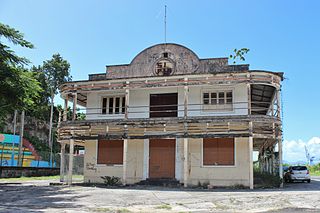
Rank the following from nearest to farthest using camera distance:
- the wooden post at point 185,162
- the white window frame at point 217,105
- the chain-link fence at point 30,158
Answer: the wooden post at point 185,162 → the white window frame at point 217,105 → the chain-link fence at point 30,158

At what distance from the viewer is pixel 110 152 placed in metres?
22.7

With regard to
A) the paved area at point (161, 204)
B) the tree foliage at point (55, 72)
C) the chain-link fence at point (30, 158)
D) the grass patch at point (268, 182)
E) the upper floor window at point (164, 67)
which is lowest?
the paved area at point (161, 204)

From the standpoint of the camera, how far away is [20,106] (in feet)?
74.9

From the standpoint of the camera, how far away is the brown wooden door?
21.5 meters

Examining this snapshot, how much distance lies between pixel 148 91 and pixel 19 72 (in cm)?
805

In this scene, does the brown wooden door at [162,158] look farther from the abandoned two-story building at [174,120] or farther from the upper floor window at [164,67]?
the upper floor window at [164,67]

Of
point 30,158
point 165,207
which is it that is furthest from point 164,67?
point 30,158

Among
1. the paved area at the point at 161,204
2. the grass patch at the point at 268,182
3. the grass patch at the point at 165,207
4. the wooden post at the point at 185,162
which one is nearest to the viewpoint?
the paved area at the point at 161,204

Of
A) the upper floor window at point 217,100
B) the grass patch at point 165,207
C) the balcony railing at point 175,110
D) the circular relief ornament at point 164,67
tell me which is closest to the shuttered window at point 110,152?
the balcony railing at point 175,110

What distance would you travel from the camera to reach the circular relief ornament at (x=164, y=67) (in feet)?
73.7

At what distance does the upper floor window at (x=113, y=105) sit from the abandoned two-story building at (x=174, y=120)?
2.6 inches

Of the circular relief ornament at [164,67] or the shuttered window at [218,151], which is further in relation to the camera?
the circular relief ornament at [164,67]

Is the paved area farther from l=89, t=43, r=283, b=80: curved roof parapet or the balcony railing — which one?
l=89, t=43, r=283, b=80: curved roof parapet

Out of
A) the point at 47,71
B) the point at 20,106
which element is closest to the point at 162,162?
the point at 20,106
